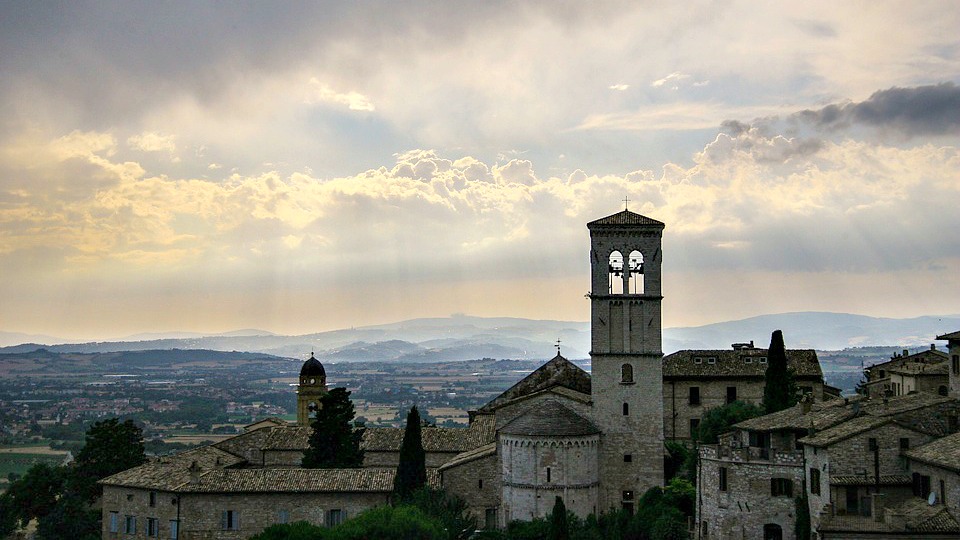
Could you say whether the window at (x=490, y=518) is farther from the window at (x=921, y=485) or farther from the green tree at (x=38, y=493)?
the green tree at (x=38, y=493)

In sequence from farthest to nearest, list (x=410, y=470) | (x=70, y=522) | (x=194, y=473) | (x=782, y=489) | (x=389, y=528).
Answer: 1. (x=70, y=522)
2. (x=194, y=473)
3. (x=410, y=470)
4. (x=389, y=528)
5. (x=782, y=489)

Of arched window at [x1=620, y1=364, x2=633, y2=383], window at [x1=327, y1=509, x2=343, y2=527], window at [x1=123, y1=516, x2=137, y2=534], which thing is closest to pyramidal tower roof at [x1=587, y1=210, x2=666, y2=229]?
arched window at [x1=620, y1=364, x2=633, y2=383]

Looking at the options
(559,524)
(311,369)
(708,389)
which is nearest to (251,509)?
(559,524)

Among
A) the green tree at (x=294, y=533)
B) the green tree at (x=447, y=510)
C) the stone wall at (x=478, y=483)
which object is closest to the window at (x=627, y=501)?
the stone wall at (x=478, y=483)

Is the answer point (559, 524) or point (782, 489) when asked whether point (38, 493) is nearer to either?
point (559, 524)

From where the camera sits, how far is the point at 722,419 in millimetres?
55500

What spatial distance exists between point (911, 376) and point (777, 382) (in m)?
11.6

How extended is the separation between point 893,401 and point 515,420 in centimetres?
1827

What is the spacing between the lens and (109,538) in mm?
57000

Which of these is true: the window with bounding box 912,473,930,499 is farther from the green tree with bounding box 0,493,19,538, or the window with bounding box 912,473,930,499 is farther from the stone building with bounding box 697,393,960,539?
the green tree with bounding box 0,493,19,538

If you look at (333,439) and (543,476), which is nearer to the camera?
(543,476)

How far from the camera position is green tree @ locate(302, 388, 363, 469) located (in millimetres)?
59500

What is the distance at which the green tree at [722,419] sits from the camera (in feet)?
179

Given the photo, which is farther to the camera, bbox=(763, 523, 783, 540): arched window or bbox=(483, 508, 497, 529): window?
bbox=(483, 508, 497, 529): window
